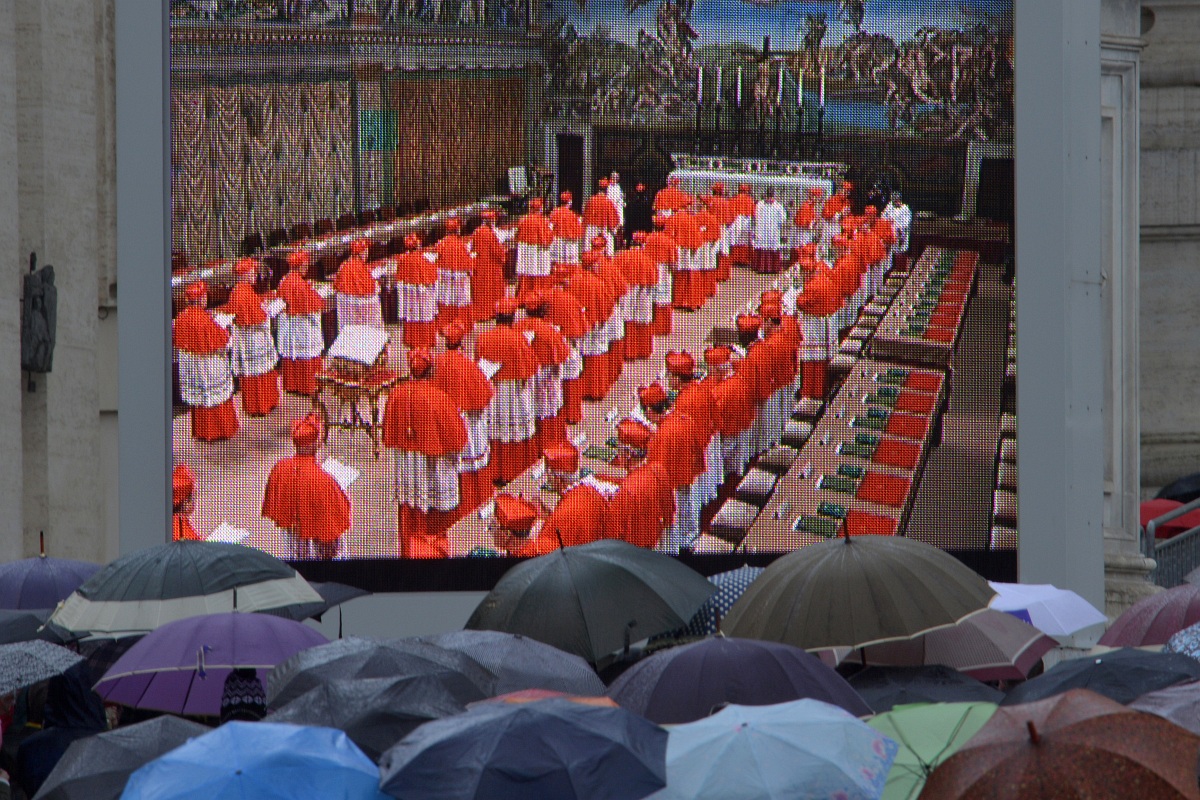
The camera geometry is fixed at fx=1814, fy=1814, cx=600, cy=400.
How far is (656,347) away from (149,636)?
17.8ft

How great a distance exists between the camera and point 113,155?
16.8m

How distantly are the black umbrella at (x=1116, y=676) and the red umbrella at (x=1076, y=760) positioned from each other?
1583 mm

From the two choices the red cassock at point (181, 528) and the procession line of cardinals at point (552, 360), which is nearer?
the procession line of cardinals at point (552, 360)

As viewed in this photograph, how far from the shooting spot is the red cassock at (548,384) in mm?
11609

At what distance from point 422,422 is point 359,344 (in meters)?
0.64

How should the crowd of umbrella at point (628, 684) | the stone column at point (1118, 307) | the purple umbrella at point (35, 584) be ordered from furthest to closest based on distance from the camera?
the stone column at point (1118, 307)
the purple umbrella at point (35, 584)
the crowd of umbrella at point (628, 684)

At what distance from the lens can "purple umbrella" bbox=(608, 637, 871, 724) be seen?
18.1ft

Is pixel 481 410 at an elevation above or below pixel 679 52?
below

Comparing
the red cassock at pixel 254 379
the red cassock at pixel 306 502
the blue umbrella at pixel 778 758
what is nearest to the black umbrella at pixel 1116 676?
the blue umbrella at pixel 778 758

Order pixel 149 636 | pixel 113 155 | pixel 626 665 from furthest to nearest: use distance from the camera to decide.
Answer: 1. pixel 113 155
2. pixel 626 665
3. pixel 149 636

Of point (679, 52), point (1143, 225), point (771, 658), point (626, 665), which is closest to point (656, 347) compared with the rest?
point (679, 52)

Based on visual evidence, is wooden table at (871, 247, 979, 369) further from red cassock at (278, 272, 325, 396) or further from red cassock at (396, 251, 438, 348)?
red cassock at (278, 272, 325, 396)

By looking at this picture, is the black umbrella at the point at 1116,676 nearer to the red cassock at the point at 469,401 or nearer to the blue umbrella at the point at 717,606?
the blue umbrella at the point at 717,606

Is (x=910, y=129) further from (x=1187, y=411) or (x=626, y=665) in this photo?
(x=1187, y=411)
